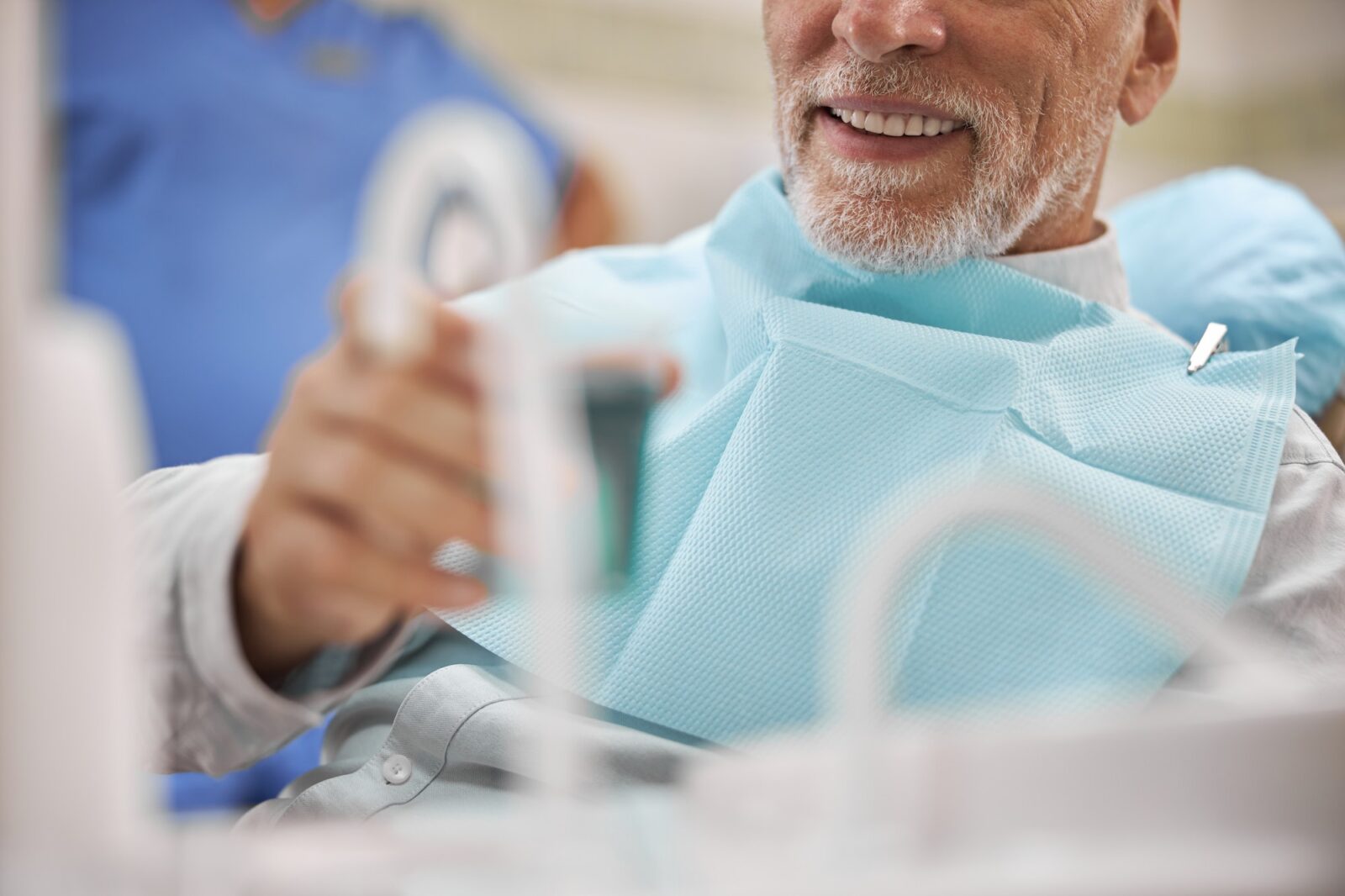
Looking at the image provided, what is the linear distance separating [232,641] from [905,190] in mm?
565

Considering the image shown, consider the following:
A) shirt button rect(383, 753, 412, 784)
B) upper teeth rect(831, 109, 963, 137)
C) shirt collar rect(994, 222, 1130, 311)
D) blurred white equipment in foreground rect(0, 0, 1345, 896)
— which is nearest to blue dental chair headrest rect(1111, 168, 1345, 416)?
shirt collar rect(994, 222, 1130, 311)

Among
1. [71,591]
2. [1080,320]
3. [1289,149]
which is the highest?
[71,591]

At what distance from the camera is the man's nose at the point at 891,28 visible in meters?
0.85

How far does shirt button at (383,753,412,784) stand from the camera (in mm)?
717

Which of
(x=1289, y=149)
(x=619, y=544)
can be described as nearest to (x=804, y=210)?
(x=619, y=544)

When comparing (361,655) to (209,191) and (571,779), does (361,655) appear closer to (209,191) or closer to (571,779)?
(571,779)

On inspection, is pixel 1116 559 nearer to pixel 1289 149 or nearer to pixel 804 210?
pixel 804 210

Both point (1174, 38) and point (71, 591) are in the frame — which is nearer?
point (71, 591)

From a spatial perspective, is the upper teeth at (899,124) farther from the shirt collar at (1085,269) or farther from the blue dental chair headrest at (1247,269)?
the blue dental chair headrest at (1247,269)

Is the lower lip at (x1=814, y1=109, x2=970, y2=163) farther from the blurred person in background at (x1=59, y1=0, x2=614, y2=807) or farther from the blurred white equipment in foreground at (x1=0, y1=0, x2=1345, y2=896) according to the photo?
the blurred person in background at (x1=59, y1=0, x2=614, y2=807)

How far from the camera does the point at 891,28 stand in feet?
2.80

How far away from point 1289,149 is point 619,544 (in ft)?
7.43

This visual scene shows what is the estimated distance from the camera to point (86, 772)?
32 centimetres

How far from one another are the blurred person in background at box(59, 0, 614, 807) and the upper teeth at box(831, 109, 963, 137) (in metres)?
0.77
